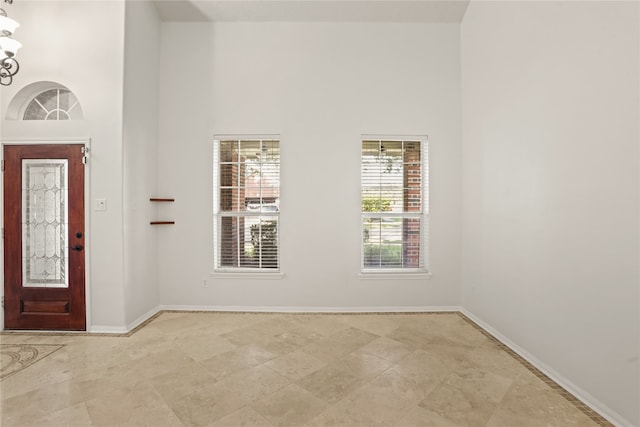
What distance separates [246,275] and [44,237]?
7.65 feet

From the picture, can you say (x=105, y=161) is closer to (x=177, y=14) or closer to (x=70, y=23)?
(x=70, y=23)

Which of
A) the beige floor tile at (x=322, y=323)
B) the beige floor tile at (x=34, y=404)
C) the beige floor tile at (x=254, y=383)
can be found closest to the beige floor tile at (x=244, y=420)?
the beige floor tile at (x=254, y=383)

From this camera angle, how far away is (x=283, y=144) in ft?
12.9

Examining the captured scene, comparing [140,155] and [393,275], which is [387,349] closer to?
[393,275]

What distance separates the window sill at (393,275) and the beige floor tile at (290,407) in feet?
6.41

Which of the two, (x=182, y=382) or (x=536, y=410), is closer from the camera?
(x=536, y=410)

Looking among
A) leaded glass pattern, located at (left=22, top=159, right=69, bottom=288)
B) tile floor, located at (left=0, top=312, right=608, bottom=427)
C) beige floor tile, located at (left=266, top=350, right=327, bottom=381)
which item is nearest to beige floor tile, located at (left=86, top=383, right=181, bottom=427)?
tile floor, located at (left=0, top=312, right=608, bottom=427)

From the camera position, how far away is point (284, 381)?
91.0 inches

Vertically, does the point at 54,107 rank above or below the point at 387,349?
above

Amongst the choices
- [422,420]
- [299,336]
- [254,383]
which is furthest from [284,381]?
[422,420]

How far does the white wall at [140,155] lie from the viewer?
3.33 meters

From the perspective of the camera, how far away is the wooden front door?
326 cm

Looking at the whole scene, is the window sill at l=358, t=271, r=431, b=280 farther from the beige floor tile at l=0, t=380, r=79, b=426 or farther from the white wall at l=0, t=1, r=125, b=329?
the beige floor tile at l=0, t=380, r=79, b=426

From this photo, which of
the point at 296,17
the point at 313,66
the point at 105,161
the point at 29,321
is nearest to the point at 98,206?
the point at 105,161
